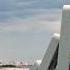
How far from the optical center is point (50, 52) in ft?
102

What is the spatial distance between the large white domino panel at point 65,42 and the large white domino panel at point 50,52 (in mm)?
2061

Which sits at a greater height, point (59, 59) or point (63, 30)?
point (63, 30)

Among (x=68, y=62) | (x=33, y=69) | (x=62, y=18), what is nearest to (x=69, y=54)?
(x=68, y=62)

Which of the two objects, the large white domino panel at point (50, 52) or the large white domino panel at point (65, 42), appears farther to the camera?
the large white domino panel at point (50, 52)

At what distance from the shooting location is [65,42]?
91.6 ft

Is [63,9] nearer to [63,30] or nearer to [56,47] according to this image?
[63,30]

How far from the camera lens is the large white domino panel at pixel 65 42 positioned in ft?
91.1

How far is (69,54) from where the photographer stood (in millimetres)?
27625

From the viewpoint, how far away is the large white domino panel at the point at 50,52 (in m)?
30.3

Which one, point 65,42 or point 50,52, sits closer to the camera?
point 65,42

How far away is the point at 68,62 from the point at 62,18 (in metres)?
2.99

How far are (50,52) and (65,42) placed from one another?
3.24 meters

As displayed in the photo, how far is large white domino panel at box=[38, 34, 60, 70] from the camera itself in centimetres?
3027

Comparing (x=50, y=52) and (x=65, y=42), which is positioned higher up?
(x=65, y=42)
